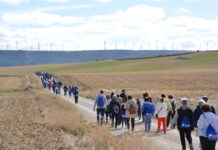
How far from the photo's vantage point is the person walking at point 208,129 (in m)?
10.1

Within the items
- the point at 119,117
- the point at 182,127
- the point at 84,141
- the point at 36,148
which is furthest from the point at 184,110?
the point at 119,117

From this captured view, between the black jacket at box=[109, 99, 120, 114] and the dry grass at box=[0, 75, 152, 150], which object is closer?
the dry grass at box=[0, 75, 152, 150]

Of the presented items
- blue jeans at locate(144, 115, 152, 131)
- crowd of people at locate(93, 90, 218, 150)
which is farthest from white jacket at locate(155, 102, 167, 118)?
blue jeans at locate(144, 115, 152, 131)

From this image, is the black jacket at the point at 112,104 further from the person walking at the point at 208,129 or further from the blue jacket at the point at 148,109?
the person walking at the point at 208,129

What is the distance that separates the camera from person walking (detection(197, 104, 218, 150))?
33.3 ft

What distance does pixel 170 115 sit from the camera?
20141 mm

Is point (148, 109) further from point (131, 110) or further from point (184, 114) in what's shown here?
point (184, 114)

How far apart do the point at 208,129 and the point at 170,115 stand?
9975mm

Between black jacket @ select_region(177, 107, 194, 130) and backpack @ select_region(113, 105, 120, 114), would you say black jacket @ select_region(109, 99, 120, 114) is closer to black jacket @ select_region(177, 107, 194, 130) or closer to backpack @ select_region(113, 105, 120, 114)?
backpack @ select_region(113, 105, 120, 114)

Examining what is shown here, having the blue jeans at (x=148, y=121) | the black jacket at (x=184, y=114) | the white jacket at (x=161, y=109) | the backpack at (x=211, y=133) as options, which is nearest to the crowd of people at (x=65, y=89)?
the blue jeans at (x=148, y=121)

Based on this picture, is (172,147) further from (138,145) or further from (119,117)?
(119,117)

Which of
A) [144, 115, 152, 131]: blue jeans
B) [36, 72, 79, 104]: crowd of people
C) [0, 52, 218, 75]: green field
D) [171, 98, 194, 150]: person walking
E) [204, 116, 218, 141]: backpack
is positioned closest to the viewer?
[204, 116, 218, 141]: backpack

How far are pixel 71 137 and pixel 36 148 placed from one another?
299 cm

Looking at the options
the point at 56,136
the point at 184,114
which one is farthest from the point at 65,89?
the point at 184,114
